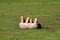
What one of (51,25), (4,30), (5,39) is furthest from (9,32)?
(51,25)

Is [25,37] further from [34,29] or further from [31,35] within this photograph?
[34,29]

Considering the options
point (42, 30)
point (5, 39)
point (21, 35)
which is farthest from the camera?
point (42, 30)

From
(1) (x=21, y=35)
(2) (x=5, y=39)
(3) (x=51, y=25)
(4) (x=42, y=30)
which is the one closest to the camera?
(2) (x=5, y=39)

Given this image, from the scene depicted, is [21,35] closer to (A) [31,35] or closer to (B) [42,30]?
(A) [31,35]

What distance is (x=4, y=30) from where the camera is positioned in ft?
52.9

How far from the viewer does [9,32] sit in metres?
15.5

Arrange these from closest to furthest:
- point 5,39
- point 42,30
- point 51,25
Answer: point 5,39 → point 42,30 → point 51,25

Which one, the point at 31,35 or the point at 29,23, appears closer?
the point at 31,35

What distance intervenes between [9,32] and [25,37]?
1486 mm

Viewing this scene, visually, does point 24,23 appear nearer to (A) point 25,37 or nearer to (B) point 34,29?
(B) point 34,29

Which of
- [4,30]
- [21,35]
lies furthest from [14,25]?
[21,35]

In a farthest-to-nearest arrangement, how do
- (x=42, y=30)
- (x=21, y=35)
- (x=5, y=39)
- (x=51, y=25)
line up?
(x=51, y=25)
(x=42, y=30)
(x=21, y=35)
(x=5, y=39)

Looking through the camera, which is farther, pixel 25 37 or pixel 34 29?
pixel 34 29

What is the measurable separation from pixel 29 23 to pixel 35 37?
1960 millimetres
